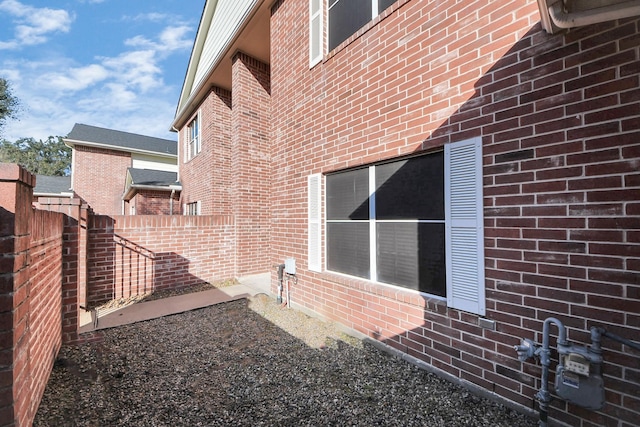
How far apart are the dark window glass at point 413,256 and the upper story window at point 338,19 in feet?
10.4

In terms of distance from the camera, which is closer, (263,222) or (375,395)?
(375,395)

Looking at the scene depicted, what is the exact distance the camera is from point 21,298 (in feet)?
5.58

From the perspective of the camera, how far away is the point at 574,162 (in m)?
2.10

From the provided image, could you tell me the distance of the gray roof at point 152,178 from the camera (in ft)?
41.9

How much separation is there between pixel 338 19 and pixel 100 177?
67.0ft

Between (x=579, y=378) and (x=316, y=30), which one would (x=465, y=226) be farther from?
(x=316, y=30)

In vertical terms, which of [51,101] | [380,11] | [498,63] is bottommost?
[498,63]

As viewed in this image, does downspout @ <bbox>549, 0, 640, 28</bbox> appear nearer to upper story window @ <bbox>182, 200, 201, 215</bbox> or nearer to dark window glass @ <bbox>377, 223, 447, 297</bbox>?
dark window glass @ <bbox>377, 223, 447, 297</bbox>

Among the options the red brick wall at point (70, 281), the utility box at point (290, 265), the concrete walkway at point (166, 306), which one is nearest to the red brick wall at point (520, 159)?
the utility box at point (290, 265)

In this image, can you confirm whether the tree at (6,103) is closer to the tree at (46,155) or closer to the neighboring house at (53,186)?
the neighboring house at (53,186)

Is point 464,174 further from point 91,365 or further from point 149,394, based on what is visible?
point 91,365

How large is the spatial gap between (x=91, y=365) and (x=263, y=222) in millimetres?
5295

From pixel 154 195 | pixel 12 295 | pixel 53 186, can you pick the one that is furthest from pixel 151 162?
pixel 12 295

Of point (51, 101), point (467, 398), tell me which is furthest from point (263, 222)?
point (51, 101)
